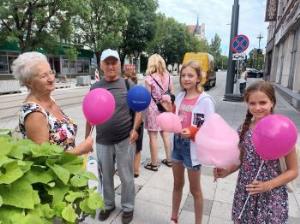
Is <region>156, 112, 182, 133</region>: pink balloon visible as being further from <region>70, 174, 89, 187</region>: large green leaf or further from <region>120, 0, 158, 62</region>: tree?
<region>120, 0, 158, 62</region>: tree

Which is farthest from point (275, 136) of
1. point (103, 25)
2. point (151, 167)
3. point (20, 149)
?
point (103, 25)

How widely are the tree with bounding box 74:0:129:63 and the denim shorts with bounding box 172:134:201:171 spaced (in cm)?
2905

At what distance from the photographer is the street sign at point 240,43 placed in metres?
12.3

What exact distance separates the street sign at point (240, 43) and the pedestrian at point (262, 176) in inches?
431

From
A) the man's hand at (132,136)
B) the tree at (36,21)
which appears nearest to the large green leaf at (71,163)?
the man's hand at (132,136)

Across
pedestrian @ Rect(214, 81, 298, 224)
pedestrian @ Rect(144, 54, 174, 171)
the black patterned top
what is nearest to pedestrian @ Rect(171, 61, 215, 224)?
pedestrian @ Rect(214, 81, 298, 224)

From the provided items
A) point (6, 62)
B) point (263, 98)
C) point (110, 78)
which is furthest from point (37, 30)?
point (263, 98)

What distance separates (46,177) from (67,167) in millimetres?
127

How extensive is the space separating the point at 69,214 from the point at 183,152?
171 centimetres

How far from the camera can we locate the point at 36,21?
19.6 meters

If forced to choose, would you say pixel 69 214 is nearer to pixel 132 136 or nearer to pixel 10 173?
pixel 10 173

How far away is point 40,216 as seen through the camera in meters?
1.19

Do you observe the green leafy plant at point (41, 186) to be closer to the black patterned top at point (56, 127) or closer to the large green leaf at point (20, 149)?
the large green leaf at point (20, 149)

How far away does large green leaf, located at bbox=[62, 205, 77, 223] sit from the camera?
1254mm
